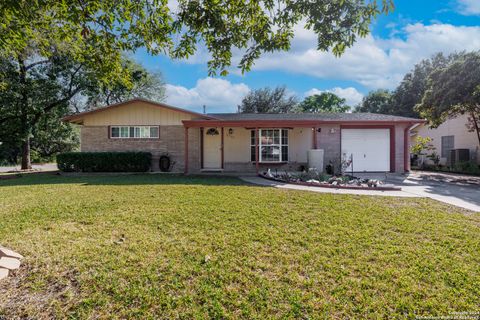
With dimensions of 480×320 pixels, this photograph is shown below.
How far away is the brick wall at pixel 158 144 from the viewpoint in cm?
1322

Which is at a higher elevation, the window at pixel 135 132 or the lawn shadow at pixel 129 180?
the window at pixel 135 132

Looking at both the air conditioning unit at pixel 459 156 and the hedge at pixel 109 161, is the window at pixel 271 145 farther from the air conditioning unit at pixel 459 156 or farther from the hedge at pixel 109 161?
the air conditioning unit at pixel 459 156

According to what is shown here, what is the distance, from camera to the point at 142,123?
13.3 metres

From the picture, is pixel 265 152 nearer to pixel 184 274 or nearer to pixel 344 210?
pixel 344 210

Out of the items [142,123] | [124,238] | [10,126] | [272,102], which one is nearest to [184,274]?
[124,238]

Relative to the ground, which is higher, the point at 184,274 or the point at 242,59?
the point at 242,59

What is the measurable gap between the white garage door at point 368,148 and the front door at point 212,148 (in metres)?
6.67

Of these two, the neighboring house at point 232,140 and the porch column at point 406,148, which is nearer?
the porch column at point 406,148

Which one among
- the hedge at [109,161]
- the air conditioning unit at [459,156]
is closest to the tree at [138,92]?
the hedge at [109,161]

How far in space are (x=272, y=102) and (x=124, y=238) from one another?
28280 mm

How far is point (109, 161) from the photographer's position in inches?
496

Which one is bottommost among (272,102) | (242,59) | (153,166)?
(153,166)

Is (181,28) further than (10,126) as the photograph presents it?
No

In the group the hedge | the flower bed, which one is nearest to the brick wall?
the hedge
